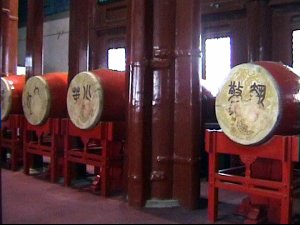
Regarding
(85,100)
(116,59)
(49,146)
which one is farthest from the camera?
(116,59)

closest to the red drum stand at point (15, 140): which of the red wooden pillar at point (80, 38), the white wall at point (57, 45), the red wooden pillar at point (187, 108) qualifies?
the red wooden pillar at point (80, 38)

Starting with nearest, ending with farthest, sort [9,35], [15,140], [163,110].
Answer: [163,110] < [15,140] < [9,35]

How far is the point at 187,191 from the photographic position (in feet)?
14.1

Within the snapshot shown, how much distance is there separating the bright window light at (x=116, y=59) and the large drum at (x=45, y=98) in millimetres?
4903

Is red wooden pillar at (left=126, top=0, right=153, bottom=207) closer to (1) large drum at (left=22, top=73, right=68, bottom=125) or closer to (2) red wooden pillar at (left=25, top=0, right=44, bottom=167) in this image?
(1) large drum at (left=22, top=73, right=68, bottom=125)

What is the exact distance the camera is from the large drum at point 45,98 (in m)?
5.95

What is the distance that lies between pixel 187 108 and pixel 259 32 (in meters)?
3.39

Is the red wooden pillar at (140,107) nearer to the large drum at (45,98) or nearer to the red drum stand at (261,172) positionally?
the red drum stand at (261,172)

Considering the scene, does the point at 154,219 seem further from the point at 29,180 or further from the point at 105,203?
the point at 29,180

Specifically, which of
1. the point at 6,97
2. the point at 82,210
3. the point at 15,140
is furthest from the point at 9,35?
the point at 82,210

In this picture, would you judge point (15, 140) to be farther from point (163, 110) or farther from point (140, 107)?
→ point (163, 110)

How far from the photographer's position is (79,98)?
518 centimetres

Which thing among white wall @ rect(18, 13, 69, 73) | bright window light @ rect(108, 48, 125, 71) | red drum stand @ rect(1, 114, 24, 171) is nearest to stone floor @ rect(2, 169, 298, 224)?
red drum stand @ rect(1, 114, 24, 171)

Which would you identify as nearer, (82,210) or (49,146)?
(82,210)
